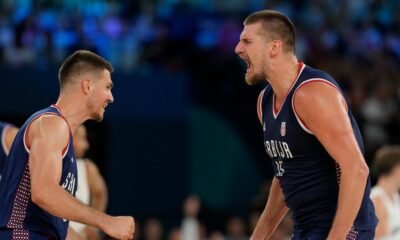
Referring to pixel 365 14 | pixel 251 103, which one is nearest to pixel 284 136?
pixel 251 103

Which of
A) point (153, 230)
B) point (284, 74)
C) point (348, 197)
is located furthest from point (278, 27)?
point (153, 230)

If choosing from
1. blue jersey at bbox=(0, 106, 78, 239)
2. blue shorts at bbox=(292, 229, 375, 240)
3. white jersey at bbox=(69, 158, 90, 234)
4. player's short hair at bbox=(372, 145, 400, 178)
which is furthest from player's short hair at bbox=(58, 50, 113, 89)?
player's short hair at bbox=(372, 145, 400, 178)

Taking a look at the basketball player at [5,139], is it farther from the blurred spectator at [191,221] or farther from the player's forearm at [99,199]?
the blurred spectator at [191,221]

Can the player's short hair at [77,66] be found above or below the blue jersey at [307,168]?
above

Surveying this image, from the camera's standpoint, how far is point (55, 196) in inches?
216

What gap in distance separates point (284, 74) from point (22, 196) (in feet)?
6.06

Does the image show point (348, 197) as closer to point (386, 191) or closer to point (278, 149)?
point (278, 149)

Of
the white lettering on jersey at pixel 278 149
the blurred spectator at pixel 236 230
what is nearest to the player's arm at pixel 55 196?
the white lettering on jersey at pixel 278 149

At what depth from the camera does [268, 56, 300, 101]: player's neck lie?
19.5 ft

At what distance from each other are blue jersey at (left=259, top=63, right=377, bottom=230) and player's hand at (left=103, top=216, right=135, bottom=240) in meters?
1.12

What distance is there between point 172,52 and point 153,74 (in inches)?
34.0

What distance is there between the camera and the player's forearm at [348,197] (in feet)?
17.7

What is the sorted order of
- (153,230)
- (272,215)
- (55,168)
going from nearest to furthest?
1. (55,168)
2. (272,215)
3. (153,230)

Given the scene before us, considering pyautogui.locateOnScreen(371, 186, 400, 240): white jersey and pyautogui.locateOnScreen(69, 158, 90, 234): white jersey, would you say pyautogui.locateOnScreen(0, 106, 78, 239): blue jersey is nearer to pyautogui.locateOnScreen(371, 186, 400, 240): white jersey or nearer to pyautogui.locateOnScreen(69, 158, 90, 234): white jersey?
pyautogui.locateOnScreen(69, 158, 90, 234): white jersey
